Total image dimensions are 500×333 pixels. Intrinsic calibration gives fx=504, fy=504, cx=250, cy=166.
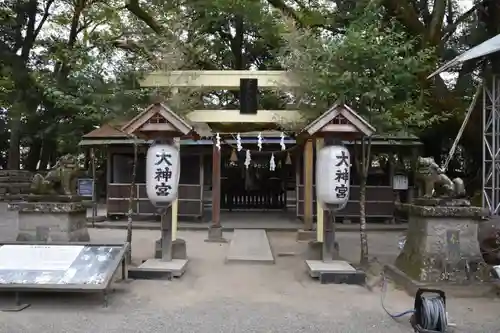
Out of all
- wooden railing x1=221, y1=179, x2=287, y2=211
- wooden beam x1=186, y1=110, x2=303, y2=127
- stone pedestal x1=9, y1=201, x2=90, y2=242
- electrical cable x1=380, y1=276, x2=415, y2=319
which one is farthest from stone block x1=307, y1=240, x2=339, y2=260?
wooden railing x1=221, y1=179, x2=287, y2=211

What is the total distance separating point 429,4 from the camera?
719 inches

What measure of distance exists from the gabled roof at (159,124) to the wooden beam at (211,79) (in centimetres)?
247

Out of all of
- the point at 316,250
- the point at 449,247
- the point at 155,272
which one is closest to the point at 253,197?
the point at 316,250

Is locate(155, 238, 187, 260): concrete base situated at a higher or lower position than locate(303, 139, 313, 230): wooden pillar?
lower

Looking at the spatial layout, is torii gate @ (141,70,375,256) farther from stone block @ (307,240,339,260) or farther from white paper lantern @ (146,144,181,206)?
white paper lantern @ (146,144,181,206)

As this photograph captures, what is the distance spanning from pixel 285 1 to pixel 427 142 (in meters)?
7.67

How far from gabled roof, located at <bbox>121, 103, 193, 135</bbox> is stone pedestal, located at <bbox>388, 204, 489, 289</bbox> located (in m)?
3.99

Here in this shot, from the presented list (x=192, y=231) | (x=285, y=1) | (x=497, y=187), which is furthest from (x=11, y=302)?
(x=285, y=1)

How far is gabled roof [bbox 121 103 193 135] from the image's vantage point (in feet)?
27.2

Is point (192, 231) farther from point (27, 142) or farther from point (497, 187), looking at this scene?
point (27, 142)

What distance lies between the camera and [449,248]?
707 cm

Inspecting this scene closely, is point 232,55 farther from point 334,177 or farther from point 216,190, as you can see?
point 334,177

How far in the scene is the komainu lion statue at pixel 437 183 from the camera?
750 centimetres

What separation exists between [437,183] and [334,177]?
5.15 ft
